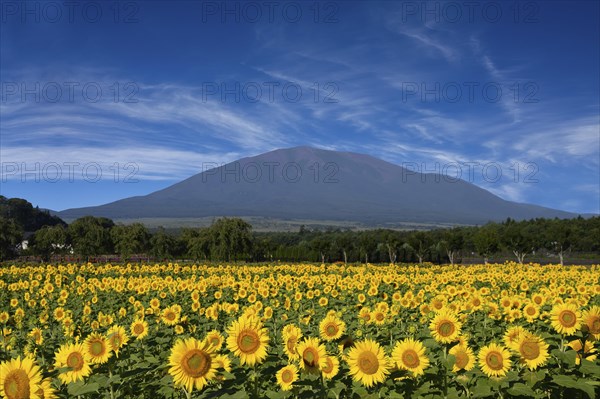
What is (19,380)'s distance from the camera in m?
3.35

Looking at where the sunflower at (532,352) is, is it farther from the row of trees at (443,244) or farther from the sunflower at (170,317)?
the row of trees at (443,244)

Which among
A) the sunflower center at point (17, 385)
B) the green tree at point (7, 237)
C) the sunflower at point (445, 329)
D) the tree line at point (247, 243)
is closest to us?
the sunflower center at point (17, 385)

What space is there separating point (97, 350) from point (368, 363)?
244 cm

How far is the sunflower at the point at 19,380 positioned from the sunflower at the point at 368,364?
241 cm

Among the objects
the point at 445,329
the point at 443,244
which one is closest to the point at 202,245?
A: the point at 443,244

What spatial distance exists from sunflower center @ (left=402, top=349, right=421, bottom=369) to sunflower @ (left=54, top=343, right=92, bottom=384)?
287 cm

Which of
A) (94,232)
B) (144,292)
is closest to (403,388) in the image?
(144,292)

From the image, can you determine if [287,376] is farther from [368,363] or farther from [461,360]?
Answer: [461,360]

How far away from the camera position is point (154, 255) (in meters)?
68.6

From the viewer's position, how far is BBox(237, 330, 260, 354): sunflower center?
386 centimetres

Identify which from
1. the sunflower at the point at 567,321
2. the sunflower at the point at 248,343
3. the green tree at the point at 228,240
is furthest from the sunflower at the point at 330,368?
the green tree at the point at 228,240

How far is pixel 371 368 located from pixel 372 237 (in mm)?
85755

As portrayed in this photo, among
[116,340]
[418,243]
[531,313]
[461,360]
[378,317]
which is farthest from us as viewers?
A: [418,243]

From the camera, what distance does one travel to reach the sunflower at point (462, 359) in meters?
4.79
